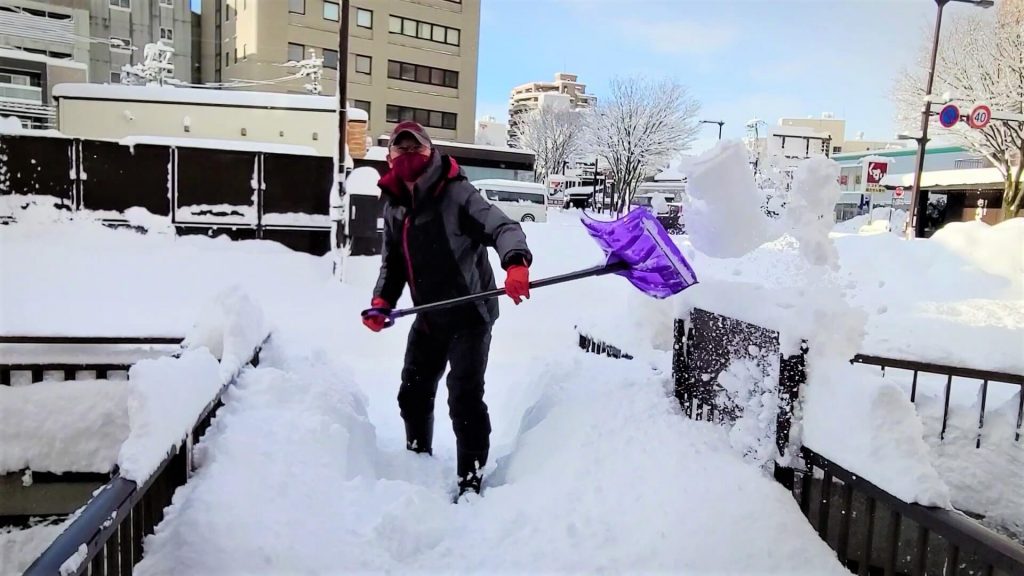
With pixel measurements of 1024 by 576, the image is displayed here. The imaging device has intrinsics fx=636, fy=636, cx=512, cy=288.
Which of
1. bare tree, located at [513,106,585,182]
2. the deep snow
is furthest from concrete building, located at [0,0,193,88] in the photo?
the deep snow

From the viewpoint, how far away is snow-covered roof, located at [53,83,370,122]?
19.5 meters

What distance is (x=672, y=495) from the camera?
8.33 feet

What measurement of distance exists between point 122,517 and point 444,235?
1.91 metres

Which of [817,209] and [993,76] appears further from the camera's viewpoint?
[993,76]

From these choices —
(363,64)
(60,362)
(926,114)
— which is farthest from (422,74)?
(60,362)

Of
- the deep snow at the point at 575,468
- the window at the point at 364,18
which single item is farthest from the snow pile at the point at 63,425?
the window at the point at 364,18

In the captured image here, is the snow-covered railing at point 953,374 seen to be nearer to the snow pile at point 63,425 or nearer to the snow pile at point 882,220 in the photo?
the snow pile at point 63,425

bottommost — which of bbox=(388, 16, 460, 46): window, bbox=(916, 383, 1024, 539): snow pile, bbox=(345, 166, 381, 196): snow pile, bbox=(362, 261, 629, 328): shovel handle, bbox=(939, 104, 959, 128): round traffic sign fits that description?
bbox=(916, 383, 1024, 539): snow pile

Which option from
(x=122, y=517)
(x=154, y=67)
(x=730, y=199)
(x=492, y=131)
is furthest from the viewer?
(x=492, y=131)

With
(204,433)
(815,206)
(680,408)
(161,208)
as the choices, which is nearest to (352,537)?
(204,433)

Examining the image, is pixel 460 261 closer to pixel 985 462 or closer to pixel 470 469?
pixel 470 469

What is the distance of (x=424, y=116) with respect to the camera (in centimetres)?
3791

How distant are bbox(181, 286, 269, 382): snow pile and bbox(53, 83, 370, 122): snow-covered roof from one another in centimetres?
1618

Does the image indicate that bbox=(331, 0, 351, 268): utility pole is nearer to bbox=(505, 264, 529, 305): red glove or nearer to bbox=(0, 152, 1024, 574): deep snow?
bbox=(0, 152, 1024, 574): deep snow
